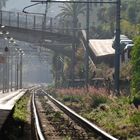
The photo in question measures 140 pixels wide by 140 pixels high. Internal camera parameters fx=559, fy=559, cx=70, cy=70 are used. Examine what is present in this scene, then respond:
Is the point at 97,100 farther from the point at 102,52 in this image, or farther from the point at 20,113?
the point at 102,52

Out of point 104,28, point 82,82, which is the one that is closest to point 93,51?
point 82,82

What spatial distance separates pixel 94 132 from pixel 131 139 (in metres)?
3.20

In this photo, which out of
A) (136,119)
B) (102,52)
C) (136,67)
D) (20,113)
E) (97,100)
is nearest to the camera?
(136,119)

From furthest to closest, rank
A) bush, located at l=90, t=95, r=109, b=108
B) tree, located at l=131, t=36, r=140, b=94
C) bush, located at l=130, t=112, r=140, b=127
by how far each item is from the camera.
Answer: tree, located at l=131, t=36, r=140, b=94, bush, located at l=90, t=95, r=109, b=108, bush, located at l=130, t=112, r=140, b=127

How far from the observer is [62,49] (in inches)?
4412

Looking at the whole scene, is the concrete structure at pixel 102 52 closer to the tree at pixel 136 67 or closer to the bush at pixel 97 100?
the tree at pixel 136 67

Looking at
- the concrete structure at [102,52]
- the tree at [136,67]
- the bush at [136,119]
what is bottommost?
the bush at [136,119]

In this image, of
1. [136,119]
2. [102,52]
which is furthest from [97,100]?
[102,52]

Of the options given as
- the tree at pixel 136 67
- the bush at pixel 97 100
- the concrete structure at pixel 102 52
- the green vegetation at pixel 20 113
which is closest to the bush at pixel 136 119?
the green vegetation at pixel 20 113

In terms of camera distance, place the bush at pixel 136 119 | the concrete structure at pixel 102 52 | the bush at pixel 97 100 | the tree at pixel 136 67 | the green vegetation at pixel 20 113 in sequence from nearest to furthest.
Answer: the bush at pixel 136 119 → the green vegetation at pixel 20 113 → the bush at pixel 97 100 → the tree at pixel 136 67 → the concrete structure at pixel 102 52

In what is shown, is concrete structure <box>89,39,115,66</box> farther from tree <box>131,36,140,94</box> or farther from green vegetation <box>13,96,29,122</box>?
green vegetation <box>13,96,29,122</box>

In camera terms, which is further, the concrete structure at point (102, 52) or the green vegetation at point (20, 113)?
Answer: the concrete structure at point (102, 52)

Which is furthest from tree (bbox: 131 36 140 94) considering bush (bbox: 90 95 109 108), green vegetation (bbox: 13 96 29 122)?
green vegetation (bbox: 13 96 29 122)

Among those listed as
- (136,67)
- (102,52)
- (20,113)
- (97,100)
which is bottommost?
(20,113)
